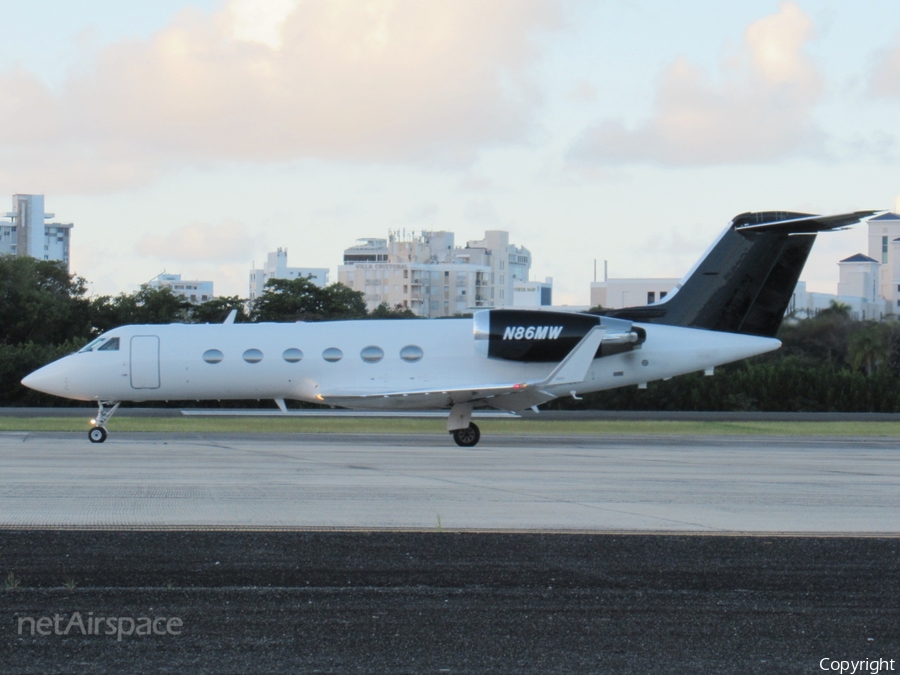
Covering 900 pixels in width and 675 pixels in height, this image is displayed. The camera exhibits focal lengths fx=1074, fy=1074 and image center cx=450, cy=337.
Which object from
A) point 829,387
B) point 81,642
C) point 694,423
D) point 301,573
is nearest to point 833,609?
point 301,573

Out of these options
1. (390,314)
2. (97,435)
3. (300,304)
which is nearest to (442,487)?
(97,435)

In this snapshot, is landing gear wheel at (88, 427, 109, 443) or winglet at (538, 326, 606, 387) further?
landing gear wheel at (88, 427, 109, 443)

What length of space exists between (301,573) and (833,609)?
4.15 m

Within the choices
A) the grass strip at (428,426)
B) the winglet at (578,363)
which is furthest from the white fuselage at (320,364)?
the grass strip at (428,426)

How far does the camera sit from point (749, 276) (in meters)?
24.9

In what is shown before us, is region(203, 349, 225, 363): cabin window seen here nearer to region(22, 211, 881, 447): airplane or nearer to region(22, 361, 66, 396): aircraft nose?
region(22, 211, 881, 447): airplane

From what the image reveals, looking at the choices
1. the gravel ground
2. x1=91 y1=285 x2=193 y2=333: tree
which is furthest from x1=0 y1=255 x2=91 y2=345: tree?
the gravel ground

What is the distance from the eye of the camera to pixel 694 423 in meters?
34.0

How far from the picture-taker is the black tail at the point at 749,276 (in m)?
24.8

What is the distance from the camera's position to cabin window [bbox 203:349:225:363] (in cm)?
2419

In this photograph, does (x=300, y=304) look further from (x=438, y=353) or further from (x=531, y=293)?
(x=531, y=293)

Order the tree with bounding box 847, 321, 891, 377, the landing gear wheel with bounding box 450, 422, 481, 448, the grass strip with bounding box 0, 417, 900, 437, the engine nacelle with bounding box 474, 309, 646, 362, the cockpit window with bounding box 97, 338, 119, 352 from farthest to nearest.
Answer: the tree with bounding box 847, 321, 891, 377
the grass strip with bounding box 0, 417, 900, 437
the cockpit window with bounding box 97, 338, 119, 352
the engine nacelle with bounding box 474, 309, 646, 362
the landing gear wheel with bounding box 450, 422, 481, 448

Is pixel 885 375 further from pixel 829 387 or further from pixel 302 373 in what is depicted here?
pixel 302 373

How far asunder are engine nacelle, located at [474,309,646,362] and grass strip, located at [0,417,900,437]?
15.1ft
